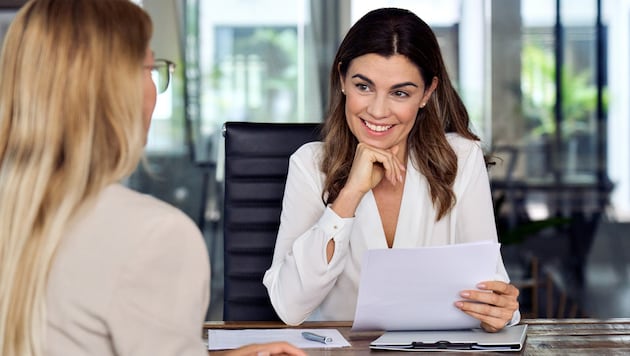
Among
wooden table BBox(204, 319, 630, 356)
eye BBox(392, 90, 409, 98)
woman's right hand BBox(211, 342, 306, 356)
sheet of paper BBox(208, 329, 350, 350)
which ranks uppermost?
eye BBox(392, 90, 409, 98)

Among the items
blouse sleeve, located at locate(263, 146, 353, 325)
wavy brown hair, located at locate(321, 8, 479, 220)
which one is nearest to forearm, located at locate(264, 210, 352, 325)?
blouse sleeve, located at locate(263, 146, 353, 325)

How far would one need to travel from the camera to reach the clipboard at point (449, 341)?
163cm

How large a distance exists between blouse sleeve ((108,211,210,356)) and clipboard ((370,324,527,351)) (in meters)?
0.58

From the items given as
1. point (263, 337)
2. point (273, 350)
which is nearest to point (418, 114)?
point (263, 337)

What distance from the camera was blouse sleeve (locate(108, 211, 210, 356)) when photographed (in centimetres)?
107

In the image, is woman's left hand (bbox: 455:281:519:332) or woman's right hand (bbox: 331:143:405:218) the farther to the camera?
woman's right hand (bbox: 331:143:405:218)

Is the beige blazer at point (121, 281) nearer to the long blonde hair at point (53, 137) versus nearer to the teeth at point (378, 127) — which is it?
the long blonde hair at point (53, 137)

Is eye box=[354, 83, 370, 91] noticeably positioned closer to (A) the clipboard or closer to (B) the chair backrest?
(B) the chair backrest

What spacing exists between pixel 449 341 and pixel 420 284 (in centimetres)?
11

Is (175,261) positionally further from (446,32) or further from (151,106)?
(446,32)

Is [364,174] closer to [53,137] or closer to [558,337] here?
[558,337]

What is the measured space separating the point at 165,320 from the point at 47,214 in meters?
0.18

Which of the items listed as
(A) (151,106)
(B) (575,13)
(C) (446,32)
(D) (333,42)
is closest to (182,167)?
(D) (333,42)

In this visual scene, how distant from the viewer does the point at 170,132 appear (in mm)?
4887
